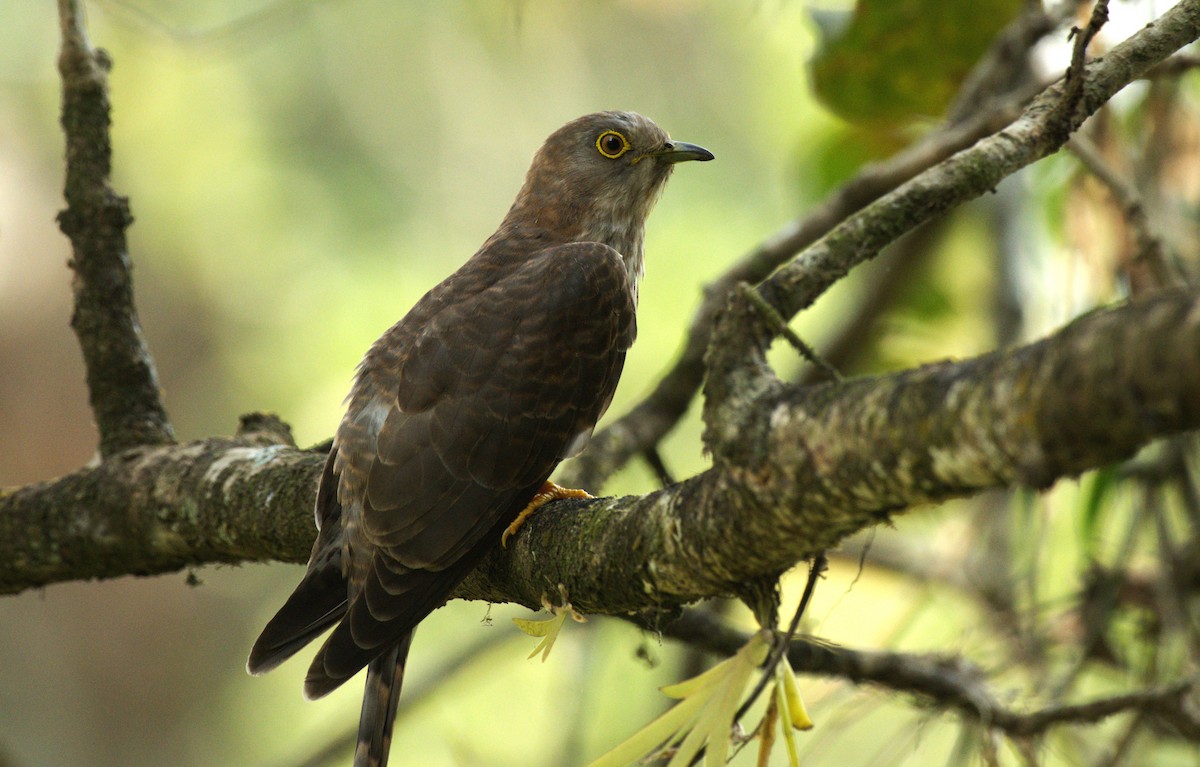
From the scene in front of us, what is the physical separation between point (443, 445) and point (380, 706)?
659 millimetres

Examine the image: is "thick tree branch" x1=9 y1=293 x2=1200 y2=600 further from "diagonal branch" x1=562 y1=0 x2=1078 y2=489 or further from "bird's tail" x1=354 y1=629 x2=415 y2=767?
"diagonal branch" x1=562 y1=0 x2=1078 y2=489

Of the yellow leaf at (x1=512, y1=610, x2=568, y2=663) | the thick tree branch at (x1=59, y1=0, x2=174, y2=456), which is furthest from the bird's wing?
the thick tree branch at (x1=59, y1=0, x2=174, y2=456)

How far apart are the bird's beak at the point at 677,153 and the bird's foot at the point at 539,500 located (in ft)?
5.54

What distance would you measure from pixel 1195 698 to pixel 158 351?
8.76 meters

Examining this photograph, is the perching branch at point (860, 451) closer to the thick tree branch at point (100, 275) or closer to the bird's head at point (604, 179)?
the thick tree branch at point (100, 275)

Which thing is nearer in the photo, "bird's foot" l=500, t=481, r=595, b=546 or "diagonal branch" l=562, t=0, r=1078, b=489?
"bird's foot" l=500, t=481, r=595, b=546

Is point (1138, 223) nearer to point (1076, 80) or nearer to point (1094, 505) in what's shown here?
point (1094, 505)

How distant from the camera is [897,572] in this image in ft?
15.5

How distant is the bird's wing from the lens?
8.78 ft

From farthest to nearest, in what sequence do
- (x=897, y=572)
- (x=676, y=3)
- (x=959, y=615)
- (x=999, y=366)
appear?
(x=676, y=3), (x=959, y=615), (x=897, y=572), (x=999, y=366)

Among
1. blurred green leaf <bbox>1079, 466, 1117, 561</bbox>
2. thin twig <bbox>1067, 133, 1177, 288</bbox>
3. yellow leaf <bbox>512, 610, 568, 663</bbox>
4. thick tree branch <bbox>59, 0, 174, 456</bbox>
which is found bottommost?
yellow leaf <bbox>512, 610, 568, 663</bbox>

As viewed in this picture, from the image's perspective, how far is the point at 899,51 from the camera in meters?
4.32

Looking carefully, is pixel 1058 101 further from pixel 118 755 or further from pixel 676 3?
pixel 118 755

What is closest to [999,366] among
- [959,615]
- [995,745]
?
[995,745]
